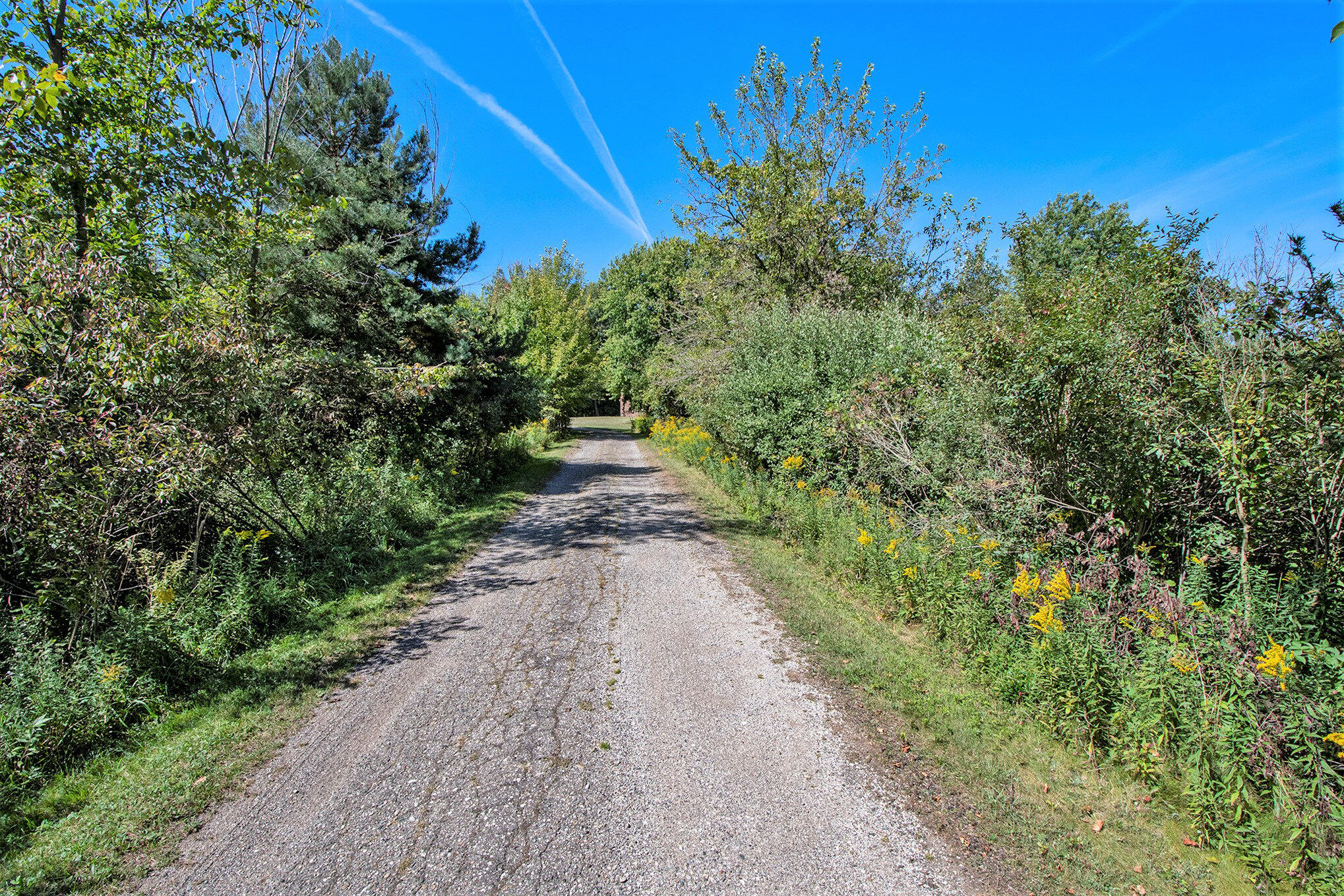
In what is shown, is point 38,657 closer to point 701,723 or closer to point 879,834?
point 701,723

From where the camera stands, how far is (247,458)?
19.2ft

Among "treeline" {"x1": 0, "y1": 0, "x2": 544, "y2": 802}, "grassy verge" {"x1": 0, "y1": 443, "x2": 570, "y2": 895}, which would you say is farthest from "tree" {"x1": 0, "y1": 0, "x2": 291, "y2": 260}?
"grassy verge" {"x1": 0, "y1": 443, "x2": 570, "y2": 895}

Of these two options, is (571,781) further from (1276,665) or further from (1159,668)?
(1276,665)

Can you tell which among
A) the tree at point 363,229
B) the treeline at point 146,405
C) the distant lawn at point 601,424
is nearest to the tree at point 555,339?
the distant lawn at point 601,424

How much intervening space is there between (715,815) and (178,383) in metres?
5.71

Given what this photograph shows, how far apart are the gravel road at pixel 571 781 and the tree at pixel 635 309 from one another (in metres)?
30.4

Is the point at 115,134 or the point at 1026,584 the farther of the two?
the point at 115,134

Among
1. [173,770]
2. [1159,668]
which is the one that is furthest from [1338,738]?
[173,770]

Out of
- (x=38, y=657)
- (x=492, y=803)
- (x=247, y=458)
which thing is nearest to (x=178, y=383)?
(x=247, y=458)

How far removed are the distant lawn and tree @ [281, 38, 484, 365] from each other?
27.3 meters

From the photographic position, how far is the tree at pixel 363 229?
11.1 meters

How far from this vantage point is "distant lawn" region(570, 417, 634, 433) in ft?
137

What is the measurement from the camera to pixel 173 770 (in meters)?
3.51

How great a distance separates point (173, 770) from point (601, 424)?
44591 millimetres
